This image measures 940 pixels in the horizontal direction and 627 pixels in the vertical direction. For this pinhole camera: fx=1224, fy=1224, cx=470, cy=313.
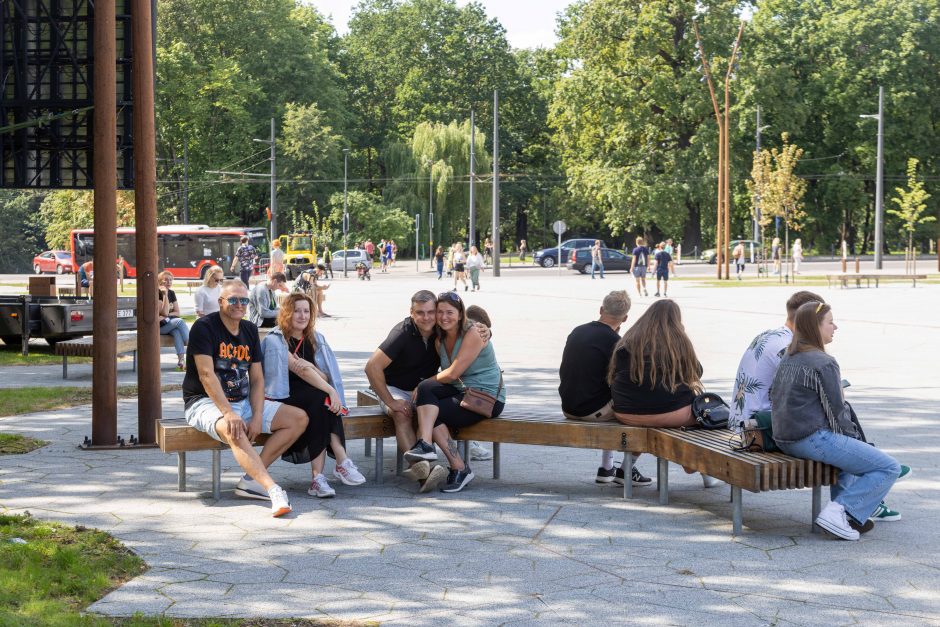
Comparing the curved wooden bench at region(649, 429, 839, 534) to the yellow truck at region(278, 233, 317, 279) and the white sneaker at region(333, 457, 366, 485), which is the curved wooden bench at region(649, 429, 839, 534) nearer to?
the white sneaker at region(333, 457, 366, 485)

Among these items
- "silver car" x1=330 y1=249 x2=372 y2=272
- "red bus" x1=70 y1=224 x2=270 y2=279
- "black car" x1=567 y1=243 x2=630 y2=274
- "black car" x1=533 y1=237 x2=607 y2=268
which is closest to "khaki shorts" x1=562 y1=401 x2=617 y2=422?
"black car" x1=567 y1=243 x2=630 y2=274

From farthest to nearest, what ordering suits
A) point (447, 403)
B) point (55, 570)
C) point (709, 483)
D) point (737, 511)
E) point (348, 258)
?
1. point (348, 258)
2. point (709, 483)
3. point (447, 403)
4. point (737, 511)
5. point (55, 570)

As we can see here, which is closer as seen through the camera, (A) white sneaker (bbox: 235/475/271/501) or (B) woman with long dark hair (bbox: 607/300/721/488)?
(B) woman with long dark hair (bbox: 607/300/721/488)

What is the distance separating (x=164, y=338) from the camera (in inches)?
583

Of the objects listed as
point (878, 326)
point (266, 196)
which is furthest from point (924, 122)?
point (878, 326)

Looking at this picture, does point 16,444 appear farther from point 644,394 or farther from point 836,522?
point 836,522

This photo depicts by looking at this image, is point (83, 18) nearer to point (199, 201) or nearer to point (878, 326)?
point (878, 326)

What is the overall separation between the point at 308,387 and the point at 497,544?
1.89 meters

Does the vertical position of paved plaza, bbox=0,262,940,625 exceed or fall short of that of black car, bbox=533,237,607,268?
it falls short

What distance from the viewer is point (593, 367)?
7625mm

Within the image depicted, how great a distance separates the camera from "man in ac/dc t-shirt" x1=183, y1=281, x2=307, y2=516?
721 centimetres

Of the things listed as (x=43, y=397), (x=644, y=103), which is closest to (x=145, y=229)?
(x=43, y=397)

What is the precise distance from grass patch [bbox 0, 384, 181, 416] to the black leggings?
4.90 metres

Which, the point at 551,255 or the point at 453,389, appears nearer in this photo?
the point at 453,389
